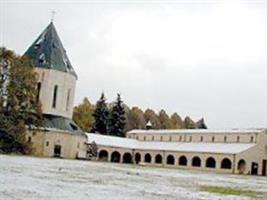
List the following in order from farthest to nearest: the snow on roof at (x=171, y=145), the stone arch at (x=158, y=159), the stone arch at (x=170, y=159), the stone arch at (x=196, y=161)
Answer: the stone arch at (x=158, y=159) < the stone arch at (x=170, y=159) < the stone arch at (x=196, y=161) < the snow on roof at (x=171, y=145)

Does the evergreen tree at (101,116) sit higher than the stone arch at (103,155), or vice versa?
the evergreen tree at (101,116)

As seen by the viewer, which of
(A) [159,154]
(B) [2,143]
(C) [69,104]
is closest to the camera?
(B) [2,143]

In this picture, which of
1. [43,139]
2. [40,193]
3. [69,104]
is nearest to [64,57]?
[69,104]

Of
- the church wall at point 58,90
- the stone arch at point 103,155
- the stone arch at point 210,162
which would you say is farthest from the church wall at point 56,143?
the stone arch at point 210,162

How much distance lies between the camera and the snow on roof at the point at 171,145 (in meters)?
80.1

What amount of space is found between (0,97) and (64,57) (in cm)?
2215

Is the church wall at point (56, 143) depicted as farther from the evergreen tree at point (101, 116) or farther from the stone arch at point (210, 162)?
the evergreen tree at point (101, 116)

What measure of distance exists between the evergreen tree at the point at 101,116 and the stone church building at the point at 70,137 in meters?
11.7

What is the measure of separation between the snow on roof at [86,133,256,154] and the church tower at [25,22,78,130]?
1090cm

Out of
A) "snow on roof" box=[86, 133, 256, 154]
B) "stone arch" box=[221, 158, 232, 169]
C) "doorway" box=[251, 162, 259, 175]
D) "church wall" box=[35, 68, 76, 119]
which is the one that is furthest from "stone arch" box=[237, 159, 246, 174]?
"church wall" box=[35, 68, 76, 119]

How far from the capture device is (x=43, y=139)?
72750 millimetres

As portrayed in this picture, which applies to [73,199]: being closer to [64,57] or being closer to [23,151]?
[23,151]

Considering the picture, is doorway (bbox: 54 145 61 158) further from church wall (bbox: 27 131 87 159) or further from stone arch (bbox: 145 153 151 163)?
stone arch (bbox: 145 153 151 163)

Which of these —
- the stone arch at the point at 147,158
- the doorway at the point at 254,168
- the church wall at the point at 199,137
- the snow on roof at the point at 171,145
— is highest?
the church wall at the point at 199,137
